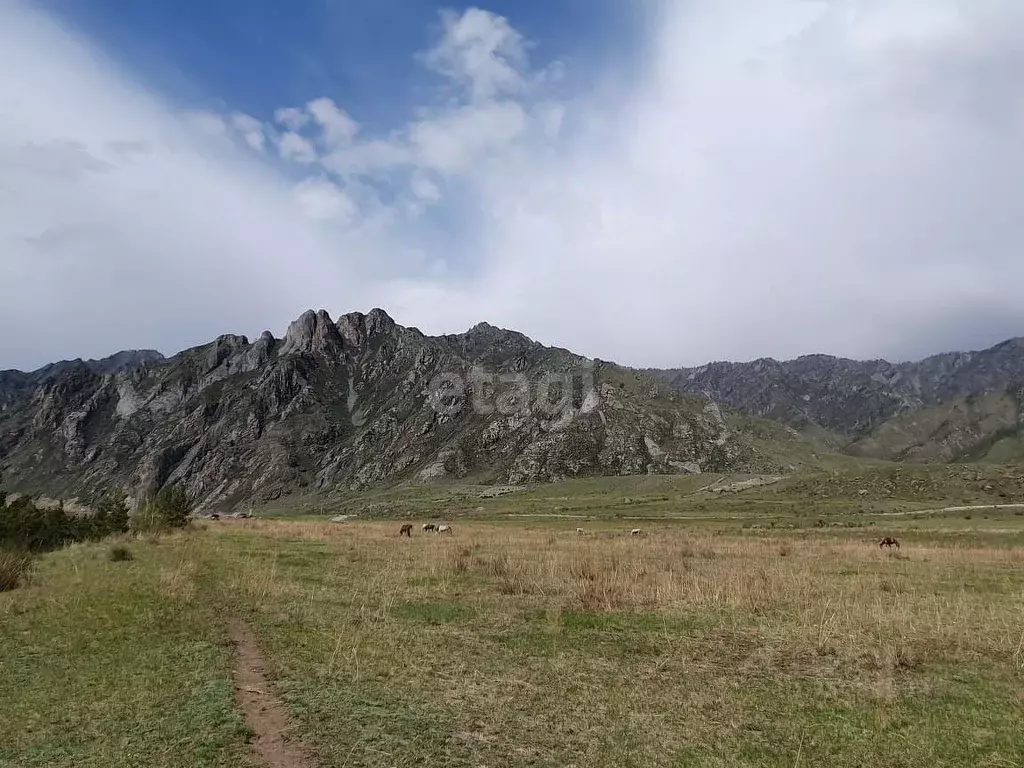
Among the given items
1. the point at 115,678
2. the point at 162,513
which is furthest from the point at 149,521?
the point at 115,678

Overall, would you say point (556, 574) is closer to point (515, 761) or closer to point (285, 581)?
point (285, 581)

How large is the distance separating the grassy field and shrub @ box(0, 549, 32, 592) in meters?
0.53

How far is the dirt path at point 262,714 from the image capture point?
7.32 m

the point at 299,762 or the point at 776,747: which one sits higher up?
the point at 299,762

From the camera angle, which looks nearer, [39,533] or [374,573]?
[374,573]

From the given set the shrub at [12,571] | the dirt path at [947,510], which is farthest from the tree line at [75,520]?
the dirt path at [947,510]

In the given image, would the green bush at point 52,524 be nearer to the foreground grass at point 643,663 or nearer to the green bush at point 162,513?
the green bush at point 162,513

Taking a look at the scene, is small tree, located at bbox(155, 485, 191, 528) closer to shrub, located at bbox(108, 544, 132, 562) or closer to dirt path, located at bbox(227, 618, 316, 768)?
shrub, located at bbox(108, 544, 132, 562)

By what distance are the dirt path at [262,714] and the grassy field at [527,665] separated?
23 centimetres

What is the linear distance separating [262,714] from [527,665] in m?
4.67

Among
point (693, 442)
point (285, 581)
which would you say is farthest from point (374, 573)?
point (693, 442)

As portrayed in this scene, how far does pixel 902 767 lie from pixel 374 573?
17.8 m

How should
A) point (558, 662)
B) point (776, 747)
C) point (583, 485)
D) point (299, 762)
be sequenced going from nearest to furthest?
point (299, 762) → point (776, 747) → point (558, 662) → point (583, 485)

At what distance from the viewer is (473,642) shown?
43.1ft
